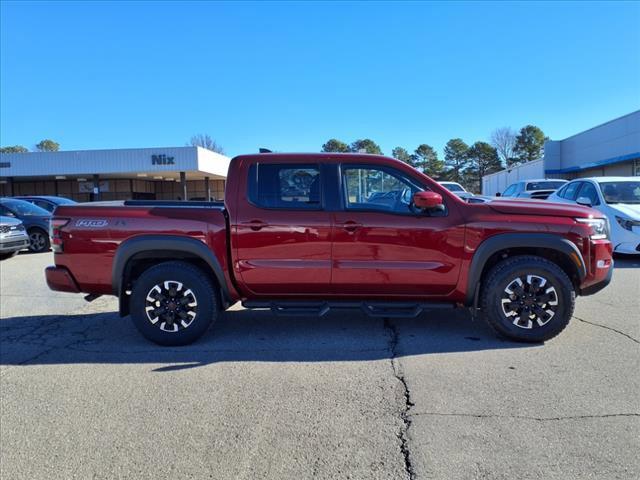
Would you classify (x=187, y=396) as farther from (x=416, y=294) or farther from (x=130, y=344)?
(x=416, y=294)

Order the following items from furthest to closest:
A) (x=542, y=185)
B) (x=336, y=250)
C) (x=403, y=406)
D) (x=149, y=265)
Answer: (x=542, y=185) → (x=149, y=265) → (x=336, y=250) → (x=403, y=406)

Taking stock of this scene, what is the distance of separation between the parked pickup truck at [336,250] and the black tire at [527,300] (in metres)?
0.01

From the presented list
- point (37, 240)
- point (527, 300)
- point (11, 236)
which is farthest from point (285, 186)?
point (37, 240)

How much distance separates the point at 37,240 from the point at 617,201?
15.4 metres

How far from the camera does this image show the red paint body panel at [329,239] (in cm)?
466

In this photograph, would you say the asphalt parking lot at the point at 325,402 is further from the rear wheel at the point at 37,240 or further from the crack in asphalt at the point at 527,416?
the rear wheel at the point at 37,240

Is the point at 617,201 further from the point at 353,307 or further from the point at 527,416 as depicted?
the point at 527,416

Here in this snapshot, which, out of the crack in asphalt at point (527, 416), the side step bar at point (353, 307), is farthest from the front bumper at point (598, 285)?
the crack in asphalt at point (527, 416)

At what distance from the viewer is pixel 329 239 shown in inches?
185

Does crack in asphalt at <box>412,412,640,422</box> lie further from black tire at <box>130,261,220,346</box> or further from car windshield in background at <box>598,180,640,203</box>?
car windshield in background at <box>598,180,640,203</box>

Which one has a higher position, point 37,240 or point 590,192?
point 590,192

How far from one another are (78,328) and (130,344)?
3.65 feet

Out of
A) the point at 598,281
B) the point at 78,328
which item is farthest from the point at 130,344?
the point at 598,281

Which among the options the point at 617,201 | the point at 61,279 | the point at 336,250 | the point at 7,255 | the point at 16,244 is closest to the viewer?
the point at 336,250
